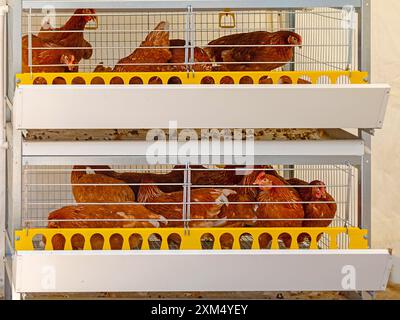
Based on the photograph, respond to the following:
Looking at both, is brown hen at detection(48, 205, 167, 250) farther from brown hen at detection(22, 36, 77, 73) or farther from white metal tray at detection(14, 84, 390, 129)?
brown hen at detection(22, 36, 77, 73)

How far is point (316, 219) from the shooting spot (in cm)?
261

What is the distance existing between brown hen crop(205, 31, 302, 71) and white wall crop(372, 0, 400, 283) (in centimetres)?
113

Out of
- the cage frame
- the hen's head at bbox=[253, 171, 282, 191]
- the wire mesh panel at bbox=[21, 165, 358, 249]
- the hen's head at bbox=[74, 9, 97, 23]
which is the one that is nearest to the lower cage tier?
the cage frame

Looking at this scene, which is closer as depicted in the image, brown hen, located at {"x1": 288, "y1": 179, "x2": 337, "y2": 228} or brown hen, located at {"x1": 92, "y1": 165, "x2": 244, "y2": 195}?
brown hen, located at {"x1": 288, "y1": 179, "x2": 337, "y2": 228}

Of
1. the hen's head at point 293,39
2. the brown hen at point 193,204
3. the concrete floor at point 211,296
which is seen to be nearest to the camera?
the brown hen at point 193,204

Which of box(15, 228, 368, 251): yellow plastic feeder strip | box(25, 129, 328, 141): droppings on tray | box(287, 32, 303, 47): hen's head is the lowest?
box(15, 228, 368, 251): yellow plastic feeder strip

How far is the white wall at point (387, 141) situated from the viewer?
378cm

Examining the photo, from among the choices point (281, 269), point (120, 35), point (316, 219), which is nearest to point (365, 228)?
point (316, 219)

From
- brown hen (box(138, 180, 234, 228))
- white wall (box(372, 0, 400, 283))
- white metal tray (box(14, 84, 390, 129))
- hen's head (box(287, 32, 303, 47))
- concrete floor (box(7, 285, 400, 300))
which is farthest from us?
white wall (box(372, 0, 400, 283))

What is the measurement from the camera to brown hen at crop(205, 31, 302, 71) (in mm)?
2734

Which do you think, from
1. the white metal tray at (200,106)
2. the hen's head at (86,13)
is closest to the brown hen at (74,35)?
the hen's head at (86,13)

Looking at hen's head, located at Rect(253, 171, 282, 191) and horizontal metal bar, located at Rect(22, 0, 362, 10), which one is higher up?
horizontal metal bar, located at Rect(22, 0, 362, 10)

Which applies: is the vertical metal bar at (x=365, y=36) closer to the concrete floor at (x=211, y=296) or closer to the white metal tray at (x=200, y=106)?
the white metal tray at (x=200, y=106)

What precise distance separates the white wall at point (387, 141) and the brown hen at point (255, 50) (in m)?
1.13
